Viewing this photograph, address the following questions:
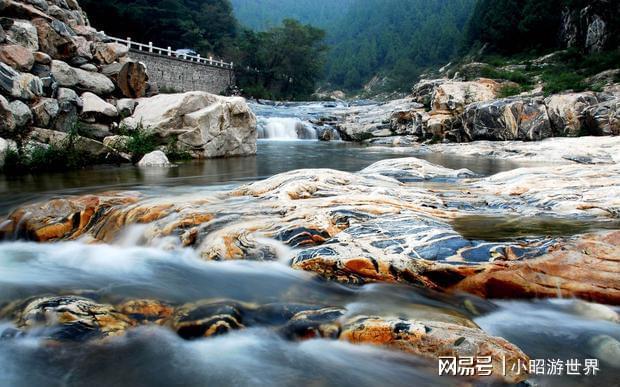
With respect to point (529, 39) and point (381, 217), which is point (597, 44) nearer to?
point (529, 39)

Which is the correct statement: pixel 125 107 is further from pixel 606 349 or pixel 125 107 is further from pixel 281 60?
pixel 281 60

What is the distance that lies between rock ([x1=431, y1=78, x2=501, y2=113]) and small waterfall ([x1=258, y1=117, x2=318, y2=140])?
7.01m

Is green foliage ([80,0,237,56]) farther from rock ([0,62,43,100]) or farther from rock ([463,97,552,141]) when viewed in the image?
rock ([463,97,552,141])

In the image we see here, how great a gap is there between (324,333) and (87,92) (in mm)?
11190

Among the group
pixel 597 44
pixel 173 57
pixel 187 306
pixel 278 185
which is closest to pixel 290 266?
pixel 187 306

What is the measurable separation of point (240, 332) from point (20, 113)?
29.1ft

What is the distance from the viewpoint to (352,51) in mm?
112250

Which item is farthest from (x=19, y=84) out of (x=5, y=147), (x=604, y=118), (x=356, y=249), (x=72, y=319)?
(x=604, y=118)

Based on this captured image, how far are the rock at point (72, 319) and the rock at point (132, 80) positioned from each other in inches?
442

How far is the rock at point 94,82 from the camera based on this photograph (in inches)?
456

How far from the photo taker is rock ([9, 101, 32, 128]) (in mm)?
9117

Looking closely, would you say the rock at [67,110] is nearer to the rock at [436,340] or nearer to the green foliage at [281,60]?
the rock at [436,340]

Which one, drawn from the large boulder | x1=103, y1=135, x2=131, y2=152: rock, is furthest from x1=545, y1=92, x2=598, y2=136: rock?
x1=103, y1=135, x2=131, y2=152: rock

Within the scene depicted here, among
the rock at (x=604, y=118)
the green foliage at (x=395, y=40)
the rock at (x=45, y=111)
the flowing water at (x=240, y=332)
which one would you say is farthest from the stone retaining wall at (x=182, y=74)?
the green foliage at (x=395, y=40)
